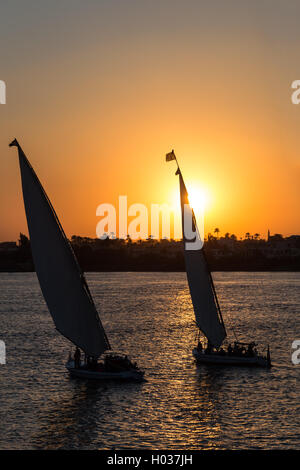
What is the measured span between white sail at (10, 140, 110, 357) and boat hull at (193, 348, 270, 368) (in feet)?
41.1

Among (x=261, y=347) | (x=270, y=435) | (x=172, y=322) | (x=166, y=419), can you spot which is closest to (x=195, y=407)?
(x=166, y=419)

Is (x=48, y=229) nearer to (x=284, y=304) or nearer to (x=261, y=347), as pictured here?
(x=261, y=347)

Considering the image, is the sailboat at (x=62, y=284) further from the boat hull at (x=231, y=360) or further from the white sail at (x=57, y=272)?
the boat hull at (x=231, y=360)

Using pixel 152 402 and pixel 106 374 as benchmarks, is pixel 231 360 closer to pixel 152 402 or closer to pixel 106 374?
pixel 106 374

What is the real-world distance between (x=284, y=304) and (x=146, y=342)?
69737mm

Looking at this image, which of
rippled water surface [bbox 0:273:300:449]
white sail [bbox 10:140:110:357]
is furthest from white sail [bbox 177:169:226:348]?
white sail [bbox 10:140:110:357]

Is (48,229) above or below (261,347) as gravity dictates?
above

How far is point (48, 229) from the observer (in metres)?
45.1

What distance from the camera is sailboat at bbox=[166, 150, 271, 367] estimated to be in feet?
187

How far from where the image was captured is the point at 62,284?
46500mm

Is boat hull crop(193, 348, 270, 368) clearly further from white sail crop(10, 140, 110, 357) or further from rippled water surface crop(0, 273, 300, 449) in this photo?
white sail crop(10, 140, 110, 357)

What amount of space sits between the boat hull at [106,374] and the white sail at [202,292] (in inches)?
391

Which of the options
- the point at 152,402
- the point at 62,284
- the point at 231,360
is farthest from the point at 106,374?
the point at 231,360
